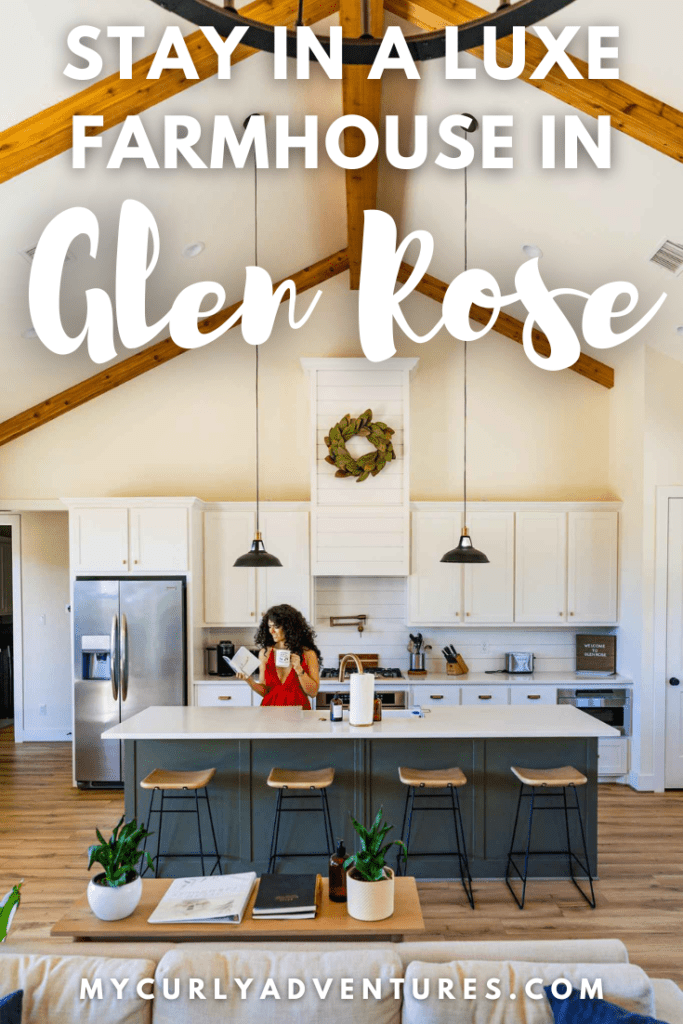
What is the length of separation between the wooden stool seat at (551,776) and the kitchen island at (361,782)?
209mm

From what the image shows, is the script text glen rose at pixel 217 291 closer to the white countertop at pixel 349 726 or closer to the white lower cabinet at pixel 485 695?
the white countertop at pixel 349 726

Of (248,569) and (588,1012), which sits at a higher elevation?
(248,569)

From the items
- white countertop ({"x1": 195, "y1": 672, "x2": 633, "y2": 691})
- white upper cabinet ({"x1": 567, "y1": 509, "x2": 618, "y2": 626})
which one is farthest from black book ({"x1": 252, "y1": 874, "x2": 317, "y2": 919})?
white upper cabinet ({"x1": 567, "y1": 509, "x2": 618, "y2": 626})

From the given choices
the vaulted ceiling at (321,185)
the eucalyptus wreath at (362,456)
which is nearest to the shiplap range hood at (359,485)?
the eucalyptus wreath at (362,456)

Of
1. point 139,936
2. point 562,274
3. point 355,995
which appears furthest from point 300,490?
point 355,995

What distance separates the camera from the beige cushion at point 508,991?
6.48 feet

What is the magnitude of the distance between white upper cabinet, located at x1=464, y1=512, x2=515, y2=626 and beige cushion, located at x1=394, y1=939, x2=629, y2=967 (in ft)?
14.1

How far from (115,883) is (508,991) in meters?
1.30

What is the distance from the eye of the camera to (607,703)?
6262 millimetres

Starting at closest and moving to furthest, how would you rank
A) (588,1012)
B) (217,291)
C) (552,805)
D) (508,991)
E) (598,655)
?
(588,1012)
(508,991)
(217,291)
(552,805)
(598,655)

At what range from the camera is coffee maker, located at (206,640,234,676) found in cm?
645

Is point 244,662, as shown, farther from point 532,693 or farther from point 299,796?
point 532,693

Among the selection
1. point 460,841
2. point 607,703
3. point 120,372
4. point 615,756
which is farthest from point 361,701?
point 120,372

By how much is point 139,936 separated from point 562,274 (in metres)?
4.88
